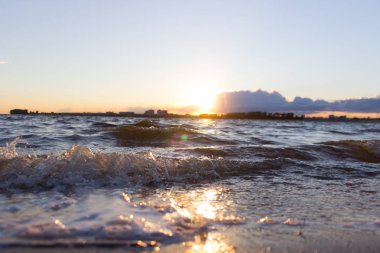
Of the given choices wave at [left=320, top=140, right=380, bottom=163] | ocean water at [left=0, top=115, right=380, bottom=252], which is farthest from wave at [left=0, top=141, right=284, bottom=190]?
wave at [left=320, top=140, right=380, bottom=163]

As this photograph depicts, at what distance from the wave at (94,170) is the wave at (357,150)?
443 centimetres

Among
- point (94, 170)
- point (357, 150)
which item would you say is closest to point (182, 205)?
point (94, 170)

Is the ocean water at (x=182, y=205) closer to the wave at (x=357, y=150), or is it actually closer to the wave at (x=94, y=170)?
the wave at (x=94, y=170)

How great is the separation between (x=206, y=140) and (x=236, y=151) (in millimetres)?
3835

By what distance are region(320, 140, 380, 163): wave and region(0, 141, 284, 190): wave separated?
4.43 meters

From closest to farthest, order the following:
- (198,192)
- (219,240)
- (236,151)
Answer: (219,240), (198,192), (236,151)

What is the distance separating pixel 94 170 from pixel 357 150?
26.4 feet

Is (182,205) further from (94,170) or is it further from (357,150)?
(357,150)

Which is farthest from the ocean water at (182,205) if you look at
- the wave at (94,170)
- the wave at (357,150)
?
the wave at (357,150)

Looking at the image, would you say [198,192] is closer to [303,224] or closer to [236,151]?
[303,224]

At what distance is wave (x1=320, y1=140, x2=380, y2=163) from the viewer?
10.1m

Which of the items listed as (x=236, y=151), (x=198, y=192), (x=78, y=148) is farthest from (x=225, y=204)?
(x=236, y=151)

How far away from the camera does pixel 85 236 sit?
2.93 meters

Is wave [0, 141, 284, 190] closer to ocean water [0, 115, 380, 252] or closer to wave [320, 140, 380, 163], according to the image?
ocean water [0, 115, 380, 252]
